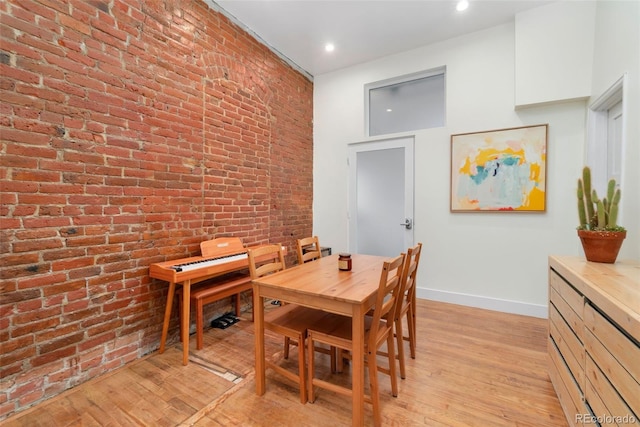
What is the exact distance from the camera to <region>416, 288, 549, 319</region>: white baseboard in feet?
9.80

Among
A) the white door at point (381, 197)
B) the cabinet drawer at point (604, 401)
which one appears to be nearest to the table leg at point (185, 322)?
the cabinet drawer at point (604, 401)

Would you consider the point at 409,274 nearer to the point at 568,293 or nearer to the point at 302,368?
the point at 568,293

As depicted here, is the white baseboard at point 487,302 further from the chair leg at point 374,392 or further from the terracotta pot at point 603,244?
the chair leg at point 374,392

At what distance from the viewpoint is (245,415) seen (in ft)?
5.30

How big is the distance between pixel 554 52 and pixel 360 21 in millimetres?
2028

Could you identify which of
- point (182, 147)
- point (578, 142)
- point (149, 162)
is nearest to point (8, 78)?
point (149, 162)

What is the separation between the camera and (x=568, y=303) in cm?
150

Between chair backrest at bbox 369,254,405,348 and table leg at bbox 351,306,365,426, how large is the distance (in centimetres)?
11

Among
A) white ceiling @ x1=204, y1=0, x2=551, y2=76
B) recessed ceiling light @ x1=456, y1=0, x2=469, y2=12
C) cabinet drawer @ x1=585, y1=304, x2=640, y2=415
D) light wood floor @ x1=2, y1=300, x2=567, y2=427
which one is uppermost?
white ceiling @ x1=204, y1=0, x2=551, y2=76

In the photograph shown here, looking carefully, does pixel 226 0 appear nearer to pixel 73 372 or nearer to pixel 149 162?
pixel 149 162

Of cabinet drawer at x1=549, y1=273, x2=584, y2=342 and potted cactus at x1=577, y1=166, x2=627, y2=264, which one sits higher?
potted cactus at x1=577, y1=166, x2=627, y2=264

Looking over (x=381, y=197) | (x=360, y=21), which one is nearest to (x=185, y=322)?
(x=381, y=197)

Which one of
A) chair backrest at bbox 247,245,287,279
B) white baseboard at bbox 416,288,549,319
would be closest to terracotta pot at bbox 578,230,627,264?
white baseboard at bbox 416,288,549,319

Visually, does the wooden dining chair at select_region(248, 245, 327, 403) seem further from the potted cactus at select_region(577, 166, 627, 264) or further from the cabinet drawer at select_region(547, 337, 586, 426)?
the potted cactus at select_region(577, 166, 627, 264)
